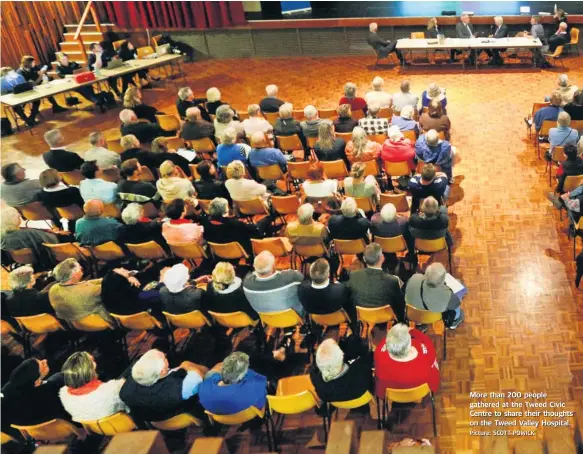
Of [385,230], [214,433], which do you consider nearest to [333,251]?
[385,230]

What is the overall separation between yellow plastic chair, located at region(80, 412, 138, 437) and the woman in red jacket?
74.5 inches

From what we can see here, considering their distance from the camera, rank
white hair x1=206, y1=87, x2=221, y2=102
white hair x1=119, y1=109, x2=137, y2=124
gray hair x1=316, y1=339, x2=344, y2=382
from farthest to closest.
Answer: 1. white hair x1=206, y1=87, x2=221, y2=102
2. white hair x1=119, y1=109, x2=137, y2=124
3. gray hair x1=316, y1=339, x2=344, y2=382

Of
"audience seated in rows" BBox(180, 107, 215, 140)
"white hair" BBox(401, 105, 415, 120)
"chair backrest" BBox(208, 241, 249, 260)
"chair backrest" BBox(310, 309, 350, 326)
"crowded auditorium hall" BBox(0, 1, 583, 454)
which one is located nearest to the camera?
"crowded auditorium hall" BBox(0, 1, 583, 454)

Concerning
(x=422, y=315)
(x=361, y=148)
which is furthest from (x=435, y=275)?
(x=361, y=148)

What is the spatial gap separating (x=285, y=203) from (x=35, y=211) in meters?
3.31

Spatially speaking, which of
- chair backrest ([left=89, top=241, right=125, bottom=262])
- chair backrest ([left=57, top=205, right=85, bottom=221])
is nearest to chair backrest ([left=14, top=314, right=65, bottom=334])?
chair backrest ([left=89, top=241, right=125, bottom=262])

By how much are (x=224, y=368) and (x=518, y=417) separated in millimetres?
2407

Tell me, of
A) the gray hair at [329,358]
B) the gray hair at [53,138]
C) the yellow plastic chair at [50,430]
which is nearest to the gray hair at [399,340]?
the gray hair at [329,358]

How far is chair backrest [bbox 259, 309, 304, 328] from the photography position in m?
4.62

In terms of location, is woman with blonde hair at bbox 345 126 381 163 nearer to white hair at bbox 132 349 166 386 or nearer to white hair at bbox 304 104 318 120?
white hair at bbox 304 104 318 120

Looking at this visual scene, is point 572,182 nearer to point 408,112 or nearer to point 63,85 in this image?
point 408,112

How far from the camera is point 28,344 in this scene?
17.8 feet

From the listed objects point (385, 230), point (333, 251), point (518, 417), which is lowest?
point (518, 417)

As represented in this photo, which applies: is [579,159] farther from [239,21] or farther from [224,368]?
[239,21]
